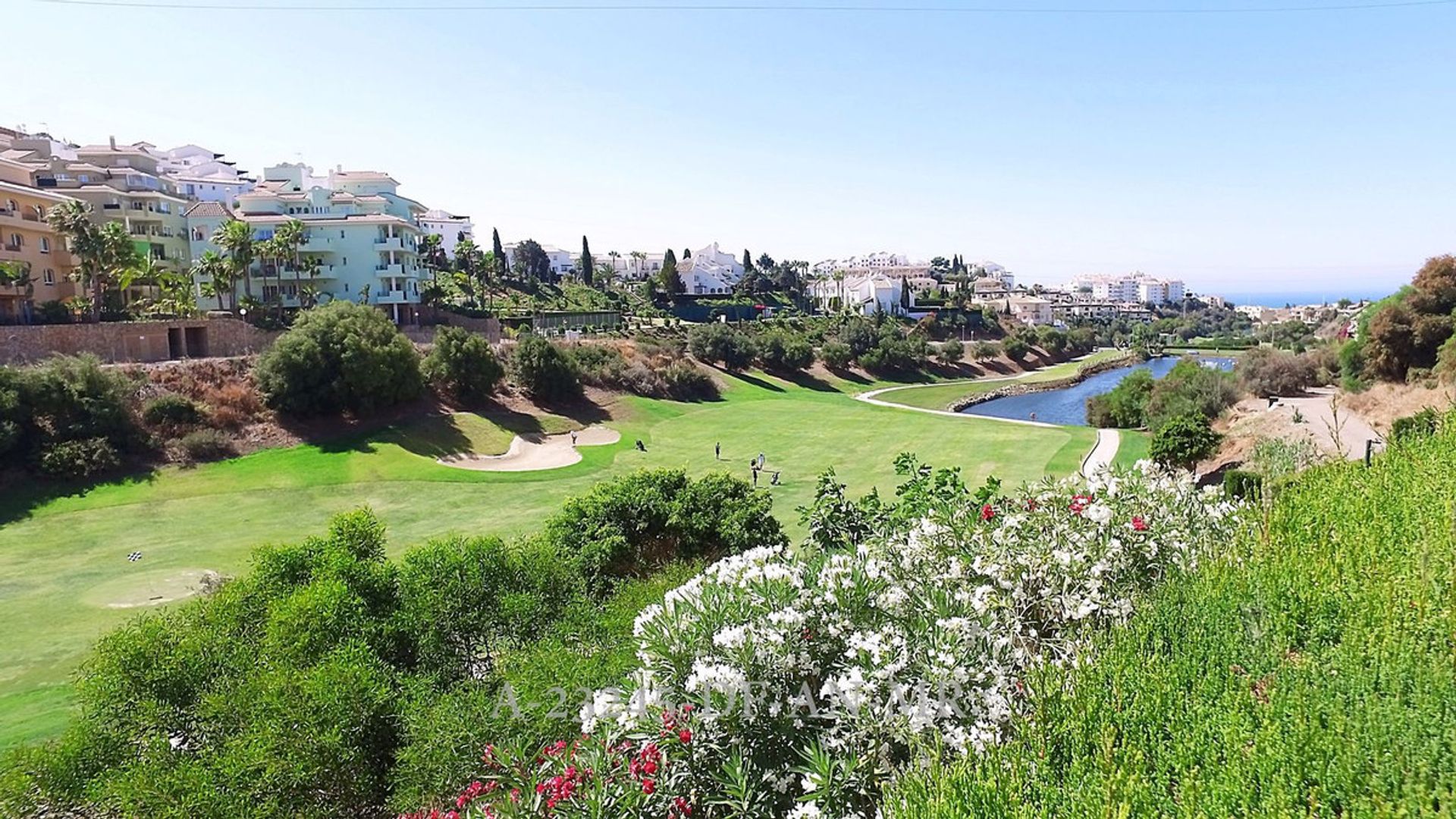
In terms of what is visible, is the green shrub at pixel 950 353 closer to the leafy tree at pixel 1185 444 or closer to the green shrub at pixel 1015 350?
the green shrub at pixel 1015 350

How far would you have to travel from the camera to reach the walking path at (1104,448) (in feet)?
117

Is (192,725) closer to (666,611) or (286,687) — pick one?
(286,687)


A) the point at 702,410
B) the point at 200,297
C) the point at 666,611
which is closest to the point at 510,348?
the point at 702,410

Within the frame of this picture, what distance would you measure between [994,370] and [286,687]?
89499 mm

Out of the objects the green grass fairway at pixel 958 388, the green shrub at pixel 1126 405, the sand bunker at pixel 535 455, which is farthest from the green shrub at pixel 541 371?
the green shrub at pixel 1126 405

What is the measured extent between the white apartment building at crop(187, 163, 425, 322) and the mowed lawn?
2154cm

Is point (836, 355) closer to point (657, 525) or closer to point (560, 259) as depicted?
point (657, 525)

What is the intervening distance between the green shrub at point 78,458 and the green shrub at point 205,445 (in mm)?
2573

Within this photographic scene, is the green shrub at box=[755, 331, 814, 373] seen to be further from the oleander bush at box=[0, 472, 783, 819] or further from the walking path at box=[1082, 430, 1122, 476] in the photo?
the oleander bush at box=[0, 472, 783, 819]

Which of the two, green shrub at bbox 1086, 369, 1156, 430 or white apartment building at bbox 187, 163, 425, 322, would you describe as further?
white apartment building at bbox 187, 163, 425, 322

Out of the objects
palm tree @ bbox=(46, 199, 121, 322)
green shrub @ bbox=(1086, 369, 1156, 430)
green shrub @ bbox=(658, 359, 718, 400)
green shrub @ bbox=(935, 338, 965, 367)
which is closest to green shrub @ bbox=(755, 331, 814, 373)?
green shrub @ bbox=(658, 359, 718, 400)

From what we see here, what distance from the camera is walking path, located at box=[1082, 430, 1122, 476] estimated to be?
3566cm

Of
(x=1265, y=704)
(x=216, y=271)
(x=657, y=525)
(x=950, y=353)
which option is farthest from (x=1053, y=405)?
(x=1265, y=704)

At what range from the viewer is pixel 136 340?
138ft
